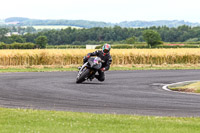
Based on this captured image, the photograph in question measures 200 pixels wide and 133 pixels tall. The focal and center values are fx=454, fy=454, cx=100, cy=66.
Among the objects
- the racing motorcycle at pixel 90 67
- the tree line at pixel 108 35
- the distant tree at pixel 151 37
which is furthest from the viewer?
the tree line at pixel 108 35

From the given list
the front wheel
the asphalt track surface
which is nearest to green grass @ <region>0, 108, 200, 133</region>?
the asphalt track surface

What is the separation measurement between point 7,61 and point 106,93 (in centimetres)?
2138

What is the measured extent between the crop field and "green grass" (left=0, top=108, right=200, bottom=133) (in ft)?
85.0

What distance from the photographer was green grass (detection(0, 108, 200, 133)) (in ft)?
31.6

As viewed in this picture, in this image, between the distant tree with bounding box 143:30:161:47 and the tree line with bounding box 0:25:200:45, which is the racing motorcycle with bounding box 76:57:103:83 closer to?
the distant tree with bounding box 143:30:161:47

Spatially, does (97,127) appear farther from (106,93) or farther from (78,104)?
(106,93)

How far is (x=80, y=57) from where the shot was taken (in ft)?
129

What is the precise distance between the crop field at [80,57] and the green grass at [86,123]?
85.0ft

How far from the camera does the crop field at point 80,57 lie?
1492 inches

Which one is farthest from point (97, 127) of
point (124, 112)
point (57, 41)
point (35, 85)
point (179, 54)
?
point (57, 41)

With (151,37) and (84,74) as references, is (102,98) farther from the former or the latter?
(151,37)

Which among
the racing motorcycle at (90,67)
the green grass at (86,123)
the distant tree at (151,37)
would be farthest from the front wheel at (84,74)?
the distant tree at (151,37)

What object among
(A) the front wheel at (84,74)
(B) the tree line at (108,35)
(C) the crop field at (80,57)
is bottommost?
(B) the tree line at (108,35)

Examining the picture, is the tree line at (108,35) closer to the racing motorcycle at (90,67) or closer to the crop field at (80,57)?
the crop field at (80,57)
